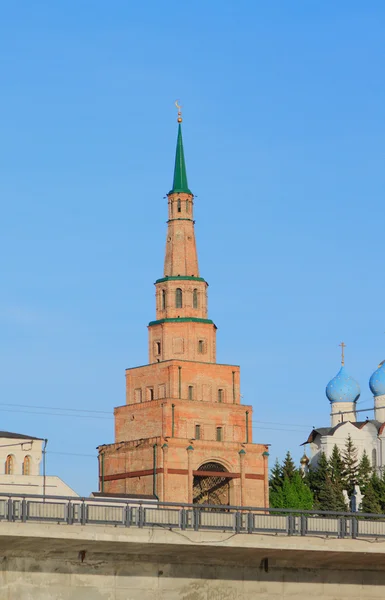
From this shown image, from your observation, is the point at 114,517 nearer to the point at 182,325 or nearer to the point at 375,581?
the point at 375,581

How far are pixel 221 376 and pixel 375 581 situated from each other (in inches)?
3173

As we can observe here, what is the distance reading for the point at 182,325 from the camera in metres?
128

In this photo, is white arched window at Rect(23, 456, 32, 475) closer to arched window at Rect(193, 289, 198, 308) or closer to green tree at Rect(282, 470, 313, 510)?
green tree at Rect(282, 470, 313, 510)

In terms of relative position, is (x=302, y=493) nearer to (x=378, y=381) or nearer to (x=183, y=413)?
(x=183, y=413)

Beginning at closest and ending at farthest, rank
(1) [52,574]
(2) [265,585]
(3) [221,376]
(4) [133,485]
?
(1) [52,574], (2) [265,585], (4) [133,485], (3) [221,376]

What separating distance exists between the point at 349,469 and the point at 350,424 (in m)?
21.1

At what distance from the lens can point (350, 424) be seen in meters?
159

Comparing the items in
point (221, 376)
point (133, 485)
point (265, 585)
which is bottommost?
point (265, 585)

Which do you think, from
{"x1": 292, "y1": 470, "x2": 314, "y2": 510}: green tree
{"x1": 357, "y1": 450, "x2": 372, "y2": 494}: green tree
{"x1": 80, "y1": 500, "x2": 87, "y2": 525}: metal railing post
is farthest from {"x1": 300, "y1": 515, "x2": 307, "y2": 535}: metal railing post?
{"x1": 357, "y1": 450, "x2": 372, "y2": 494}: green tree

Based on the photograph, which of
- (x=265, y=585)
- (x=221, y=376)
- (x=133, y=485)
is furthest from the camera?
(x=221, y=376)

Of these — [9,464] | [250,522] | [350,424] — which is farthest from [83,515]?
[350,424]

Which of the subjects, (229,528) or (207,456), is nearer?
(229,528)

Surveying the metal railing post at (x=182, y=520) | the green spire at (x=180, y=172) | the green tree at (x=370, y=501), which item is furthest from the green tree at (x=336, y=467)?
the metal railing post at (x=182, y=520)

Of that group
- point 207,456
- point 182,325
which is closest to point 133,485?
point 207,456
